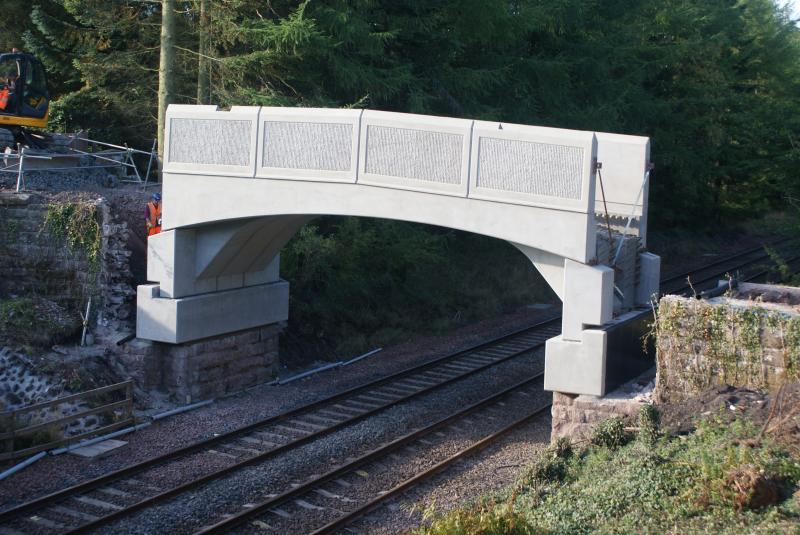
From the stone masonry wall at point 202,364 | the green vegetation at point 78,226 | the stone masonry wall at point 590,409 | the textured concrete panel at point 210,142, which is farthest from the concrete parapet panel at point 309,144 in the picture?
the stone masonry wall at point 590,409

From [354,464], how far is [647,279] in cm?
602

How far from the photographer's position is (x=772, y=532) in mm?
7484

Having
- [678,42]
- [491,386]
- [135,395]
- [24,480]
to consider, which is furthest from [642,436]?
[678,42]

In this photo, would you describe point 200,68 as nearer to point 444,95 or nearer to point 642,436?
point 444,95

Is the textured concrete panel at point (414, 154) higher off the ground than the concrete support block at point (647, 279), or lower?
higher

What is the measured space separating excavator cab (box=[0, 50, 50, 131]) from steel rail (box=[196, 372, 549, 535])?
12.6 meters

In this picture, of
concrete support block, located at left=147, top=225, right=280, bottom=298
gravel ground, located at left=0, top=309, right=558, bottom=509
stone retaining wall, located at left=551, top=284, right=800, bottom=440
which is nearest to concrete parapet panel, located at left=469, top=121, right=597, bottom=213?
stone retaining wall, located at left=551, top=284, right=800, bottom=440

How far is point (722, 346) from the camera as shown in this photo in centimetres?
1087

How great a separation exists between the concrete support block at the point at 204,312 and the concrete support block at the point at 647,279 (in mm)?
7149

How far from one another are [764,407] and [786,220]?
16.4 m

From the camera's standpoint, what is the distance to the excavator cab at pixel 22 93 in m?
19.8

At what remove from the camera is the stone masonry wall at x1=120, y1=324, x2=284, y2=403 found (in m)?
15.3

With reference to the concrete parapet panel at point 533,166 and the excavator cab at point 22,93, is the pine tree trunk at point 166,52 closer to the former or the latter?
the excavator cab at point 22,93

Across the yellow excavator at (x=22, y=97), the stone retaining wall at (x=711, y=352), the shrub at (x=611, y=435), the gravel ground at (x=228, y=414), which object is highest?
the yellow excavator at (x=22, y=97)
